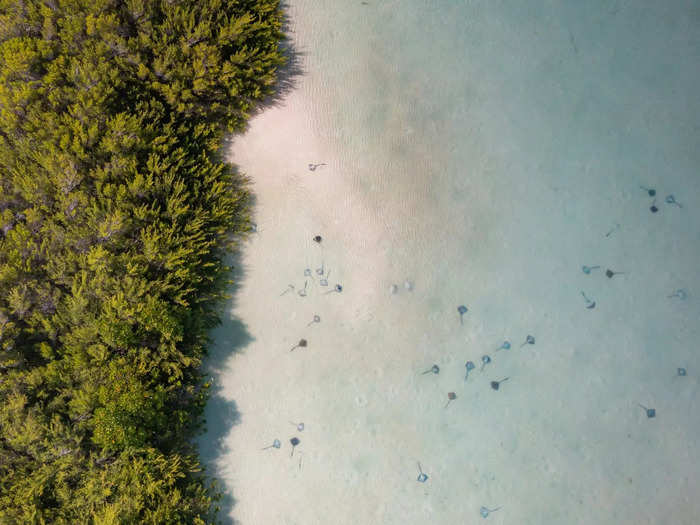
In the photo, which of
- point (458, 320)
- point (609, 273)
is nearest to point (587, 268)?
point (609, 273)

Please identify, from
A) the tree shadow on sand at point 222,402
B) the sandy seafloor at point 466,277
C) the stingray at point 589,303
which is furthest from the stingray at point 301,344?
the stingray at point 589,303

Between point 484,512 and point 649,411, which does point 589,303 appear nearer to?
point 649,411

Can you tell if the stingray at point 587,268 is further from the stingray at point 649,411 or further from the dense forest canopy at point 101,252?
the dense forest canopy at point 101,252

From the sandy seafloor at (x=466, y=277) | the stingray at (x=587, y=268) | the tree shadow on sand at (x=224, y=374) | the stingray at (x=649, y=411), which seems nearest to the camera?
the tree shadow on sand at (x=224, y=374)

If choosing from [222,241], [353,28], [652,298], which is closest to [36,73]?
[222,241]

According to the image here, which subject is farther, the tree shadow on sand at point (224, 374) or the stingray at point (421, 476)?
the stingray at point (421, 476)

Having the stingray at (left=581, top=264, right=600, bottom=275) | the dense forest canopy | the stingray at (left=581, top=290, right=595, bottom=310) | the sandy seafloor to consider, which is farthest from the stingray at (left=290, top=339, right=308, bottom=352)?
the stingray at (left=581, top=264, right=600, bottom=275)

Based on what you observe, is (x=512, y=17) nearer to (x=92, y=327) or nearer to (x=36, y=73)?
(x=36, y=73)
